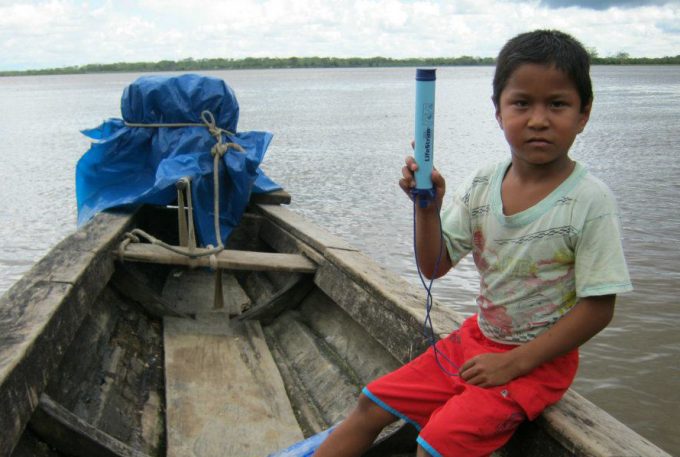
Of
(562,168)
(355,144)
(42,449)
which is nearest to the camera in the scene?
(562,168)

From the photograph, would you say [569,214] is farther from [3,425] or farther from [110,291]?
[110,291]

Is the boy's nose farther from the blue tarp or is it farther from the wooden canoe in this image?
the blue tarp

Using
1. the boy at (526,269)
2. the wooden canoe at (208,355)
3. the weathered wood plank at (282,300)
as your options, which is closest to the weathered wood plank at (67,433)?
the wooden canoe at (208,355)

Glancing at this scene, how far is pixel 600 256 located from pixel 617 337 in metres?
2.94

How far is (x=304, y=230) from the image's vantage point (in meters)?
3.73

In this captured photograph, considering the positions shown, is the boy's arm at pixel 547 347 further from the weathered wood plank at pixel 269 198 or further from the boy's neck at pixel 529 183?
the weathered wood plank at pixel 269 198

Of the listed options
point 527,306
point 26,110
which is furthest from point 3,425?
point 26,110

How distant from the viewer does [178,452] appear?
7.68ft

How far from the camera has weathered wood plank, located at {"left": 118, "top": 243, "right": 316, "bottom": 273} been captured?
3.33 m

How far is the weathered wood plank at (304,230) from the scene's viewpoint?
3.39m

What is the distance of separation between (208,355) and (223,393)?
1.26ft

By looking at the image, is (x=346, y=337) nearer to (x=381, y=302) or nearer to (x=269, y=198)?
(x=381, y=302)

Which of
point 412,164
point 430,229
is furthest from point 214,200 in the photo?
point 412,164

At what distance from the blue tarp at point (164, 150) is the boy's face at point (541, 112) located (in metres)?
2.63
